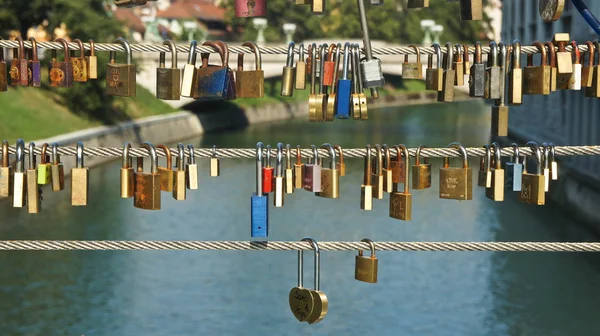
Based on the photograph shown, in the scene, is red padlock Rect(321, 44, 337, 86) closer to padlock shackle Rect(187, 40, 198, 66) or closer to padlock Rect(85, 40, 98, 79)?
padlock shackle Rect(187, 40, 198, 66)

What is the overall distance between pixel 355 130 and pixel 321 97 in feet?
198

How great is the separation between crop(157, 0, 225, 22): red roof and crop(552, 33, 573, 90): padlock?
14133 centimetres

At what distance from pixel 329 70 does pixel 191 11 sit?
146878 mm

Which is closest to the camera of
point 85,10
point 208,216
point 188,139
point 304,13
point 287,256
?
point 287,256

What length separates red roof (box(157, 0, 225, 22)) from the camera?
152 m

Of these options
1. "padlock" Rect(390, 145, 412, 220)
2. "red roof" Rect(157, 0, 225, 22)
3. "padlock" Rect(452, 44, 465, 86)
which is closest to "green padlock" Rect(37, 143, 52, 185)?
"padlock" Rect(390, 145, 412, 220)

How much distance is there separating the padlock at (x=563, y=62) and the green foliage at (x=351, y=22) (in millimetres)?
94638

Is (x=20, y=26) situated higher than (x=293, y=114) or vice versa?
(x=20, y=26)

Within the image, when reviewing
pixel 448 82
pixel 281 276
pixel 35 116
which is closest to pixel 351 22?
pixel 35 116

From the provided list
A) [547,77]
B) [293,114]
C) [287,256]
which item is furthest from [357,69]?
[293,114]

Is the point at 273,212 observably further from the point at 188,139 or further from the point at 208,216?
the point at 188,139

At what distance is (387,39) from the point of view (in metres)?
112

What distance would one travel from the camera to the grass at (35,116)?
4556 centimetres

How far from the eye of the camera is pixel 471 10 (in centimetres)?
878
